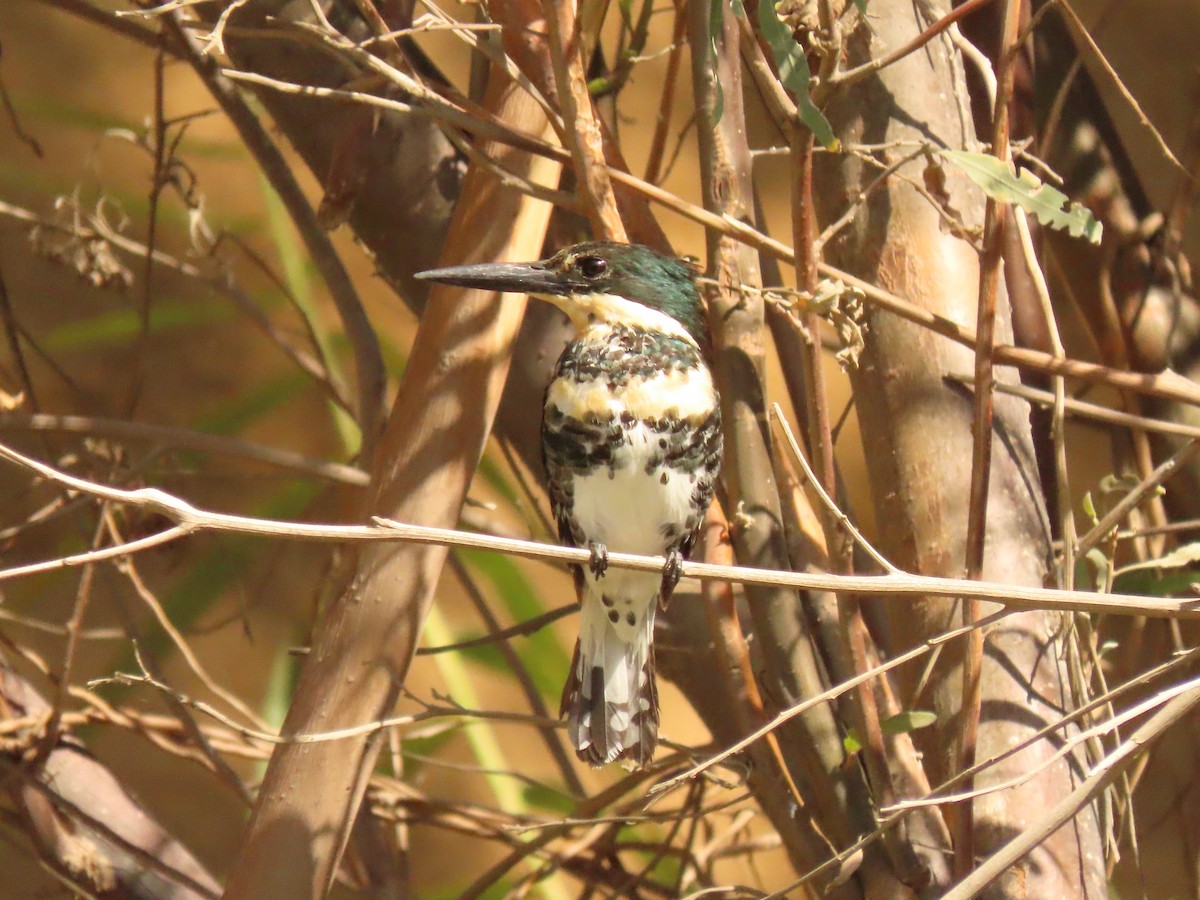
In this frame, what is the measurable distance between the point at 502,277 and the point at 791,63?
1.43 ft

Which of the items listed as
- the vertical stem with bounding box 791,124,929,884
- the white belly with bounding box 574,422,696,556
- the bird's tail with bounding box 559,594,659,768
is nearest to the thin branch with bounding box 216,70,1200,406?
the vertical stem with bounding box 791,124,929,884

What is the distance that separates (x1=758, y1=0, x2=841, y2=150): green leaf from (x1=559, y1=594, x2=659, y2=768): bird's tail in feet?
2.37

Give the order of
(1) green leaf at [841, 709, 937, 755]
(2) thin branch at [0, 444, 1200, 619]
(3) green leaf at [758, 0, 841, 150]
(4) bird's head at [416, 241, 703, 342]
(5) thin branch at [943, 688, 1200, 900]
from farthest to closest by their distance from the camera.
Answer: (4) bird's head at [416, 241, 703, 342] < (1) green leaf at [841, 709, 937, 755] < (3) green leaf at [758, 0, 841, 150] < (5) thin branch at [943, 688, 1200, 900] < (2) thin branch at [0, 444, 1200, 619]

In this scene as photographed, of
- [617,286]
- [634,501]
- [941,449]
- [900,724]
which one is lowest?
[900,724]

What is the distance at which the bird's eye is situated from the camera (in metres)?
1.51

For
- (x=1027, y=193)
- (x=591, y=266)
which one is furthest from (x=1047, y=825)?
(x=591, y=266)

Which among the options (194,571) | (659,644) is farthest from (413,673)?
(659,644)

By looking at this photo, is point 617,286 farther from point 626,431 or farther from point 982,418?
point 982,418

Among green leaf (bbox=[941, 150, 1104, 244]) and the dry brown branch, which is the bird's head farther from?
green leaf (bbox=[941, 150, 1104, 244])

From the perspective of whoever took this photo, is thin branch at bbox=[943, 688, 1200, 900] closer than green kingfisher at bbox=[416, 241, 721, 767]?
Yes

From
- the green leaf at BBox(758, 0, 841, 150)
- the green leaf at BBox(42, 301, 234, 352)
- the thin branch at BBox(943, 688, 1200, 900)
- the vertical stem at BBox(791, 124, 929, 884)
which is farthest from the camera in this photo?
the green leaf at BBox(42, 301, 234, 352)

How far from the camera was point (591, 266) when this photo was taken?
1521 millimetres

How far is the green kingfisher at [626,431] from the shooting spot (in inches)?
59.2

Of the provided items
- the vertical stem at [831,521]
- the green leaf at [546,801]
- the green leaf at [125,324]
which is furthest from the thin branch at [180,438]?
the green leaf at [125,324]
